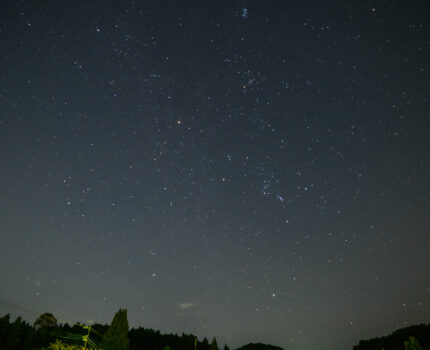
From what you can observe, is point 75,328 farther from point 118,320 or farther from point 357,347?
point 118,320

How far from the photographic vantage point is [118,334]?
31.4 feet

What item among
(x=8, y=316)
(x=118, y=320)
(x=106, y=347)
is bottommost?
(x=106, y=347)

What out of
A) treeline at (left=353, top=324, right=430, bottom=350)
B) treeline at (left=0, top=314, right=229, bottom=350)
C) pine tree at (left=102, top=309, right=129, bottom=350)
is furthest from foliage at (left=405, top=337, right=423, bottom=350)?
treeline at (left=353, top=324, right=430, bottom=350)

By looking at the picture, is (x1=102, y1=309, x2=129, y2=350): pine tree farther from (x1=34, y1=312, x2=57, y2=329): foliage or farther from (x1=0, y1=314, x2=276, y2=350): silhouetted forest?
(x1=34, y1=312, x2=57, y2=329): foliage

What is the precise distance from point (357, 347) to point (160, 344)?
4029 cm

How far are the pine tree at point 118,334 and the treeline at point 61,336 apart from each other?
0.31 metres

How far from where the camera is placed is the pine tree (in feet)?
26.7

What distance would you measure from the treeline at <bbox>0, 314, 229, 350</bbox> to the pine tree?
0.31 metres

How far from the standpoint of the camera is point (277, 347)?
86.9 metres

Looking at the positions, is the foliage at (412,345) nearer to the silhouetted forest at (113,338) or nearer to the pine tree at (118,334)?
the silhouetted forest at (113,338)

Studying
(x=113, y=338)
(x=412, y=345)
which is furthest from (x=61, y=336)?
(x=412, y=345)

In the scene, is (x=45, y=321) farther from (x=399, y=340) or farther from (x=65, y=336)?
(x=399, y=340)

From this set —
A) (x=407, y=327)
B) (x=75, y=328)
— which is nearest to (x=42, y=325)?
(x=75, y=328)

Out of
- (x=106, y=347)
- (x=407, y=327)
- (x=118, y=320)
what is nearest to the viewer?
(x=106, y=347)
